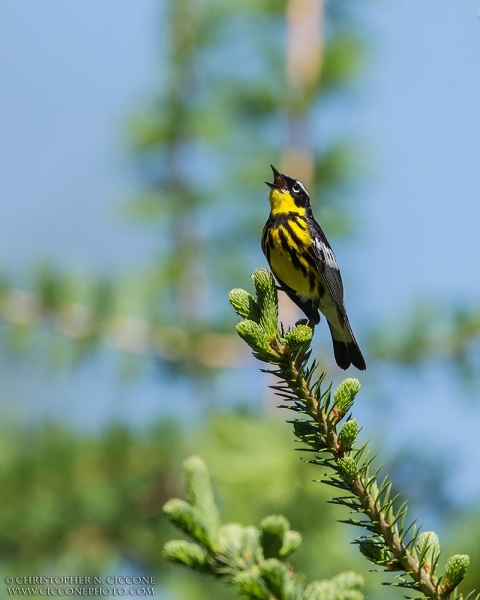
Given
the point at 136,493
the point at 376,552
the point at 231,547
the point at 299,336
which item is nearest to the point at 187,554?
the point at 231,547

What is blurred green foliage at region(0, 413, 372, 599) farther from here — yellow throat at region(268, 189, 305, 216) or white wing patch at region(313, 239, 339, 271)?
yellow throat at region(268, 189, 305, 216)

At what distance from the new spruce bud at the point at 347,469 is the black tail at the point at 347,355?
6.49 feet

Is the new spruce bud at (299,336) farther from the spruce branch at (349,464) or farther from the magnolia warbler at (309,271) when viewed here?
the magnolia warbler at (309,271)

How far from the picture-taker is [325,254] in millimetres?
3535

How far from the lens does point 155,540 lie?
4.34 m

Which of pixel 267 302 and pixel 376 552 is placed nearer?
pixel 376 552

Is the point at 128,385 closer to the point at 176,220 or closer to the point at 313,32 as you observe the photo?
the point at 176,220

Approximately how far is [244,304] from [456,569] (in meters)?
0.79

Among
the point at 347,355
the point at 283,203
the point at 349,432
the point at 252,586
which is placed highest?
the point at 283,203

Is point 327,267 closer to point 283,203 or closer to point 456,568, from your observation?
point 283,203

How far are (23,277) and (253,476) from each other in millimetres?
1651

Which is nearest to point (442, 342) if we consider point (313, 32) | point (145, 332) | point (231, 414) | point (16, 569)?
point (231, 414)

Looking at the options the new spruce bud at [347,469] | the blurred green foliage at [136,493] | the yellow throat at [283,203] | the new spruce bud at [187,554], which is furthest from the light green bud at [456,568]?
the yellow throat at [283,203]

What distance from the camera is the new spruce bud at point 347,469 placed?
1529 millimetres
